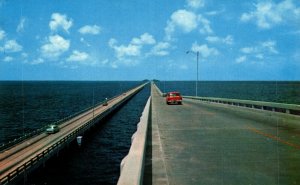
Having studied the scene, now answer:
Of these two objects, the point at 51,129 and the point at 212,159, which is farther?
the point at 51,129

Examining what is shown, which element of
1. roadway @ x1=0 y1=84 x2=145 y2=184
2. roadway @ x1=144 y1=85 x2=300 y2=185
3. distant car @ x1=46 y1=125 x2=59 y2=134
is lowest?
roadway @ x1=0 y1=84 x2=145 y2=184

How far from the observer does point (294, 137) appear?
46.1 ft

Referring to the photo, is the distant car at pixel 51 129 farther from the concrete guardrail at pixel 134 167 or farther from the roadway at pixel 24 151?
the concrete guardrail at pixel 134 167

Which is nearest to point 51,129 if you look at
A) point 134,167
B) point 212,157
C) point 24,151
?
point 24,151

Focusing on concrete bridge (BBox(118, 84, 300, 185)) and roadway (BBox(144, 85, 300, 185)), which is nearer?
concrete bridge (BBox(118, 84, 300, 185))

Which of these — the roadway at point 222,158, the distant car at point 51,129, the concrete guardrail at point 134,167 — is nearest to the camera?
the concrete guardrail at point 134,167

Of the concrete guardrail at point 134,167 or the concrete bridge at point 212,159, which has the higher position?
the concrete guardrail at point 134,167

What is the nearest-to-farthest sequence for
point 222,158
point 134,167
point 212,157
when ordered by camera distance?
point 134,167 → point 222,158 → point 212,157

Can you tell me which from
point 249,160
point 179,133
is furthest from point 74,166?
point 249,160

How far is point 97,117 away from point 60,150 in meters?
24.6

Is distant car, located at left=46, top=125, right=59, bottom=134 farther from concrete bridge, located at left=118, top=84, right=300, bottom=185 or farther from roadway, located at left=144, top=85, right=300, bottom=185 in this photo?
roadway, located at left=144, top=85, right=300, bottom=185

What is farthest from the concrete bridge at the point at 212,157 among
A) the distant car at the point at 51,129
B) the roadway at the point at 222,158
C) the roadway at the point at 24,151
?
the distant car at the point at 51,129

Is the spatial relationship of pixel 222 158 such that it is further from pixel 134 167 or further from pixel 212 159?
pixel 134 167

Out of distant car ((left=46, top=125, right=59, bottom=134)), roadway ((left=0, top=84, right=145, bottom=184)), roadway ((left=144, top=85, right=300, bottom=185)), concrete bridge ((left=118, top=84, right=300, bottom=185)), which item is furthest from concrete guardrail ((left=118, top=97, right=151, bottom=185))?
distant car ((left=46, top=125, right=59, bottom=134))
